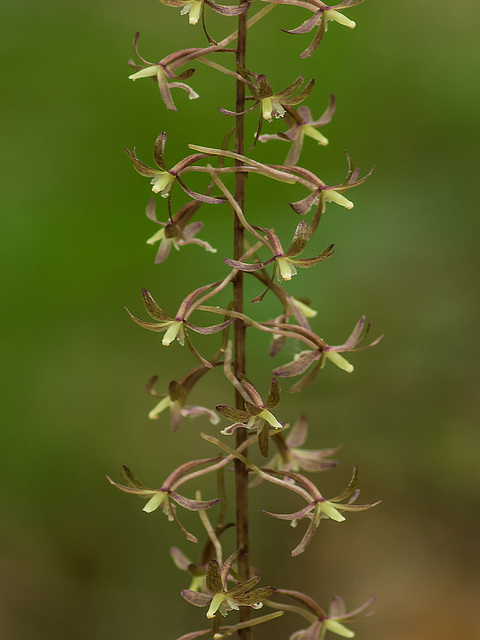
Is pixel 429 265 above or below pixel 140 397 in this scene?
above

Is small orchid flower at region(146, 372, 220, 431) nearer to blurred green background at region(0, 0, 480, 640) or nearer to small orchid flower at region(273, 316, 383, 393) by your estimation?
small orchid flower at region(273, 316, 383, 393)

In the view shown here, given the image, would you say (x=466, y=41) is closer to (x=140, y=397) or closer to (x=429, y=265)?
(x=429, y=265)

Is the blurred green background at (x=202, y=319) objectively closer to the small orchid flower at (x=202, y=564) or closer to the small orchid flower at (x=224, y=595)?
the small orchid flower at (x=202, y=564)

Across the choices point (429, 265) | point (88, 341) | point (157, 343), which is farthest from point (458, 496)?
point (88, 341)

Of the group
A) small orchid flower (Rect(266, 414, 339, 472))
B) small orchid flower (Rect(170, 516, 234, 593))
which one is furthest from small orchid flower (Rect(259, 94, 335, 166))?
small orchid flower (Rect(170, 516, 234, 593))

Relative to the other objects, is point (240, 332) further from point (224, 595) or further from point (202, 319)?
point (202, 319)

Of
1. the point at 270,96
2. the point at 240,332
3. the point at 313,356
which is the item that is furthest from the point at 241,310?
the point at 270,96

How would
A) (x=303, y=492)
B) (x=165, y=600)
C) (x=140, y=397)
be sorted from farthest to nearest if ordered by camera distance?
(x=140, y=397) → (x=165, y=600) → (x=303, y=492)
